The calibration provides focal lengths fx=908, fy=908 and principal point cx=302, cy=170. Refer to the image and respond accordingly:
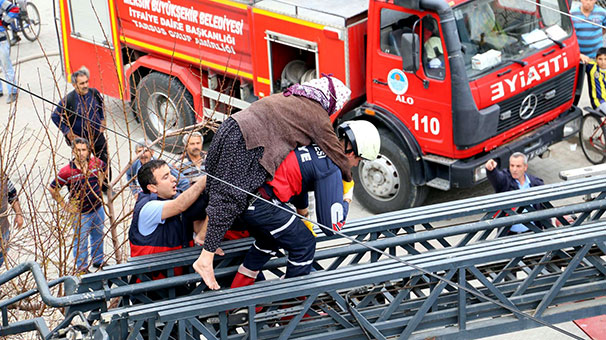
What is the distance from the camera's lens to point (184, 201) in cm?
546

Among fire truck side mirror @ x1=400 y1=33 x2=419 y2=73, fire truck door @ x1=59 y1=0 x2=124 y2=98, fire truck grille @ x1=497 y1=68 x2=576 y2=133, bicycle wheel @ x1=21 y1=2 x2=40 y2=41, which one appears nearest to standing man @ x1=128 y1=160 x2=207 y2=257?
fire truck side mirror @ x1=400 y1=33 x2=419 y2=73

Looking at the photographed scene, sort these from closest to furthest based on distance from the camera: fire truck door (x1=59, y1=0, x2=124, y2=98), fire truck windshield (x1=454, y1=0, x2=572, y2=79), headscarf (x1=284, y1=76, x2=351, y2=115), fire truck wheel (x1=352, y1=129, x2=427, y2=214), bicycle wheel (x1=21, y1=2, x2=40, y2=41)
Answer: headscarf (x1=284, y1=76, x2=351, y2=115) < fire truck windshield (x1=454, y1=0, x2=572, y2=79) < fire truck wheel (x1=352, y1=129, x2=427, y2=214) < fire truck door (x1=59, y1=0, x2=124, y2=98) < bicycle wheel (x1=21, y1=2, x2=40, y2=41)

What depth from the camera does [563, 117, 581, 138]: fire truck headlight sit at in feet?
33.7

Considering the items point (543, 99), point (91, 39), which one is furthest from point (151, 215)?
point (91, 39)

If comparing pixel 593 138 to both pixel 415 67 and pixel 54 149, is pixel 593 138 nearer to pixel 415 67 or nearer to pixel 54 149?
pixel 415 67

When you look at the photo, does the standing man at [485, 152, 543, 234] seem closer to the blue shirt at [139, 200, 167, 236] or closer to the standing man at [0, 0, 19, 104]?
the blue shirt at [139, 200, 167, 236]

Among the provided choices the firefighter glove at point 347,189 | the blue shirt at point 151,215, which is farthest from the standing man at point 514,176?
the blue shirt at point 151,215

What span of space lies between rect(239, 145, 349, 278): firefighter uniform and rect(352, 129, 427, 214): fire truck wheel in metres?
4.57

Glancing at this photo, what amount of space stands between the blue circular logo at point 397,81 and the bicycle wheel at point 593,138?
2.69m

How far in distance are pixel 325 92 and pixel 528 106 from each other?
4924mm

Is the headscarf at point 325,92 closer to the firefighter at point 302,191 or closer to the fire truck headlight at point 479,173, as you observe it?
the firefighter at point 302,191

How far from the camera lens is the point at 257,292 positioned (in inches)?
202

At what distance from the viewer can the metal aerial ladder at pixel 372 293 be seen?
198 inches

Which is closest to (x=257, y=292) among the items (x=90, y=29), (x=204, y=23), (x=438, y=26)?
(x=438, y=26)
